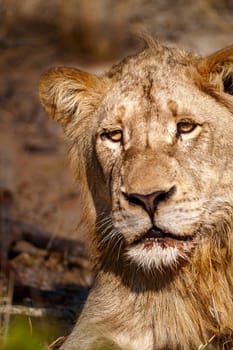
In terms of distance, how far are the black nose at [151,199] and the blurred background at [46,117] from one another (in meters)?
1.86

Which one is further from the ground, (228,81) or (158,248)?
(228,81)

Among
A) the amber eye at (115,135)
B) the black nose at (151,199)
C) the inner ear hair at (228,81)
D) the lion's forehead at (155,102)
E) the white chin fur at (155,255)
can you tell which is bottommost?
the white chin fur at (155,255)

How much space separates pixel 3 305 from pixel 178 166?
2191mm

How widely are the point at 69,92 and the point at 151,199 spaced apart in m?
1.41

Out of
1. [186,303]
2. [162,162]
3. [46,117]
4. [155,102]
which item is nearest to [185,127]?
[155,102]

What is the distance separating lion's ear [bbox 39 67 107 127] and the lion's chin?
1126 millimetres

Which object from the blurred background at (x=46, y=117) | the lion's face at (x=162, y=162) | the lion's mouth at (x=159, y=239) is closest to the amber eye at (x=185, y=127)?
the lion's face at (x=162, y=162)

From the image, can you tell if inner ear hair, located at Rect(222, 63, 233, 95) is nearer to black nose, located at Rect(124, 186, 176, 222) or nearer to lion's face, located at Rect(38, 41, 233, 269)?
lion's face, located at Rect(38, 41, 233, 269)

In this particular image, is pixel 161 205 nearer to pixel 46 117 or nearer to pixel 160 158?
pixel 160 158

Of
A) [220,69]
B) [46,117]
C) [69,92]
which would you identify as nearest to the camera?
[220,69]

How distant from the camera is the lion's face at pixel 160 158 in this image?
4734 mm

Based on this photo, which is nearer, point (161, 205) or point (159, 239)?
point (161, 205)

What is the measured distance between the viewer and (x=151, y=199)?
4617 millimetres

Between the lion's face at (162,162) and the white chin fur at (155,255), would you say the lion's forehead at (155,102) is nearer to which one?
the lion's face at (162,162)
